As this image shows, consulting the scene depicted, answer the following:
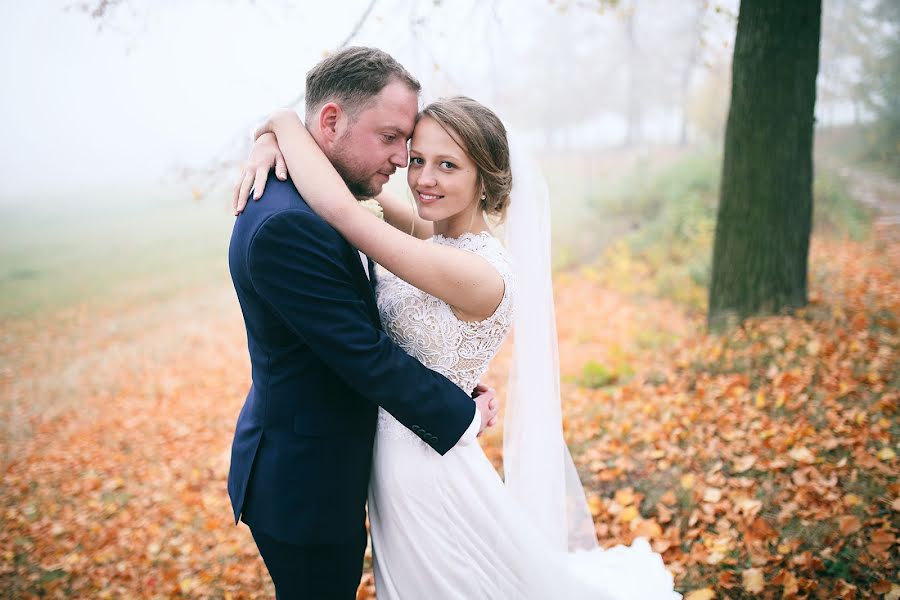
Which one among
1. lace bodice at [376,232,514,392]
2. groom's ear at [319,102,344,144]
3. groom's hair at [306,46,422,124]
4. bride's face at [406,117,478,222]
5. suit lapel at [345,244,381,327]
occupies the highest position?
groom's hair at [306,46,422,124]

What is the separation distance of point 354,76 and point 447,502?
1.72 metres

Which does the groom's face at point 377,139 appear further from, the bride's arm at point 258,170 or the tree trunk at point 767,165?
the tree trunk at point 767,165

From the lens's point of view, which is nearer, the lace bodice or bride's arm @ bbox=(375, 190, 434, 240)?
the lace bodice

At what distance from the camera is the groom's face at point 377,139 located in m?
2.08

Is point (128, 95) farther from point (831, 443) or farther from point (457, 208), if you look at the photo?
point (831, 443)

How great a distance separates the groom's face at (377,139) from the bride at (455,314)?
0.27ft

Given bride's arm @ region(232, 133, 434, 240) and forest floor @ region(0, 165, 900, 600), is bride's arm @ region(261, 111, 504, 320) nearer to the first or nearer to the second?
bride's arm @ region(232, 133, 434, 240)

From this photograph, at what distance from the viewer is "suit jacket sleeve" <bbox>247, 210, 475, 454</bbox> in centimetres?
166

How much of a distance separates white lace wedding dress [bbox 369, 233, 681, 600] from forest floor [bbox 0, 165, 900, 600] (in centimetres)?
135

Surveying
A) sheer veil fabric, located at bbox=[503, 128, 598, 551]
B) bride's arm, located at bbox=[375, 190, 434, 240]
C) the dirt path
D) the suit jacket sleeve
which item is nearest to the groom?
the suit jacket sleeve

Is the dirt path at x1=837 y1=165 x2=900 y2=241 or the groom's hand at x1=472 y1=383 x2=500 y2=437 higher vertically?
the dirt path at x1=837 y1=165 x2=900 y2=241

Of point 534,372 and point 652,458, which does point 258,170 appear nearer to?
point 534,372

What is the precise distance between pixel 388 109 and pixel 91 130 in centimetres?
841

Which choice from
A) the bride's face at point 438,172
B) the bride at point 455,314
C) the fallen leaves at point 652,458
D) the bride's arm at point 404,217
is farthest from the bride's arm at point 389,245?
the fallen leaves at point 652,458
